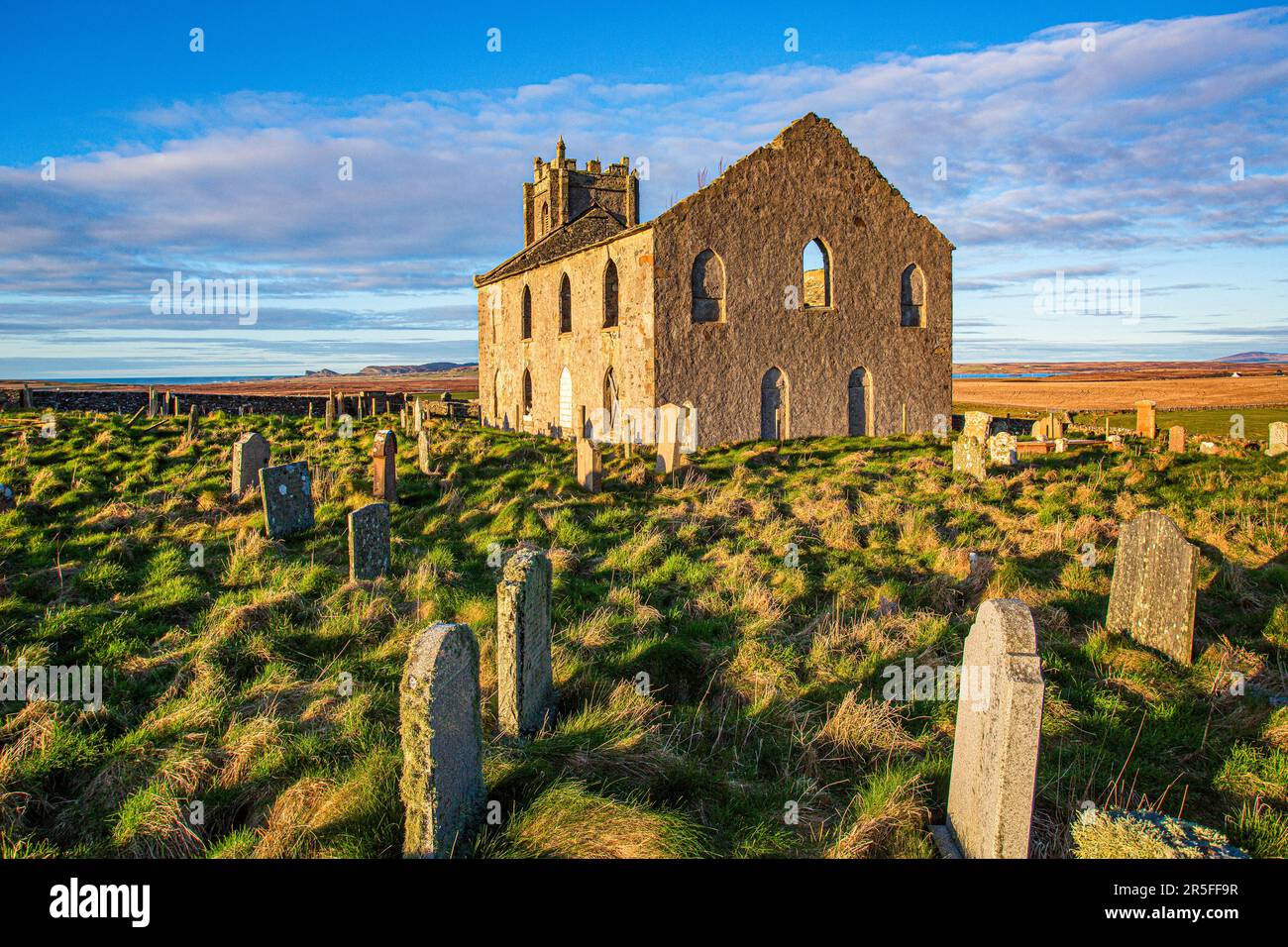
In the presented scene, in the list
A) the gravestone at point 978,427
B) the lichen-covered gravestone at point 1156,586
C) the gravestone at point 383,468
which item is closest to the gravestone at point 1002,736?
the lichen-covered gravestone at point 1156,586

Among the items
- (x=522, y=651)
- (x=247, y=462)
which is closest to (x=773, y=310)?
(x=247, y=462)

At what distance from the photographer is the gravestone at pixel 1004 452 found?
14703 mm

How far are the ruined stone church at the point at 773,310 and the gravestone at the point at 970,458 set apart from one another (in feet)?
21.6

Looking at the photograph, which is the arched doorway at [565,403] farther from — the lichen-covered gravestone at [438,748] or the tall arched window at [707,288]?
the lichen-covered gravestone at [438,748]

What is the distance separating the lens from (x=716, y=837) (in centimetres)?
415

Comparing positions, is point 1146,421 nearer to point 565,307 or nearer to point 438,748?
point 565,307

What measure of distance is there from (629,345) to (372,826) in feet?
56.9

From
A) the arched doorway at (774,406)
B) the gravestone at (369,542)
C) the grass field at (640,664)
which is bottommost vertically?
the grass field at (640,664)

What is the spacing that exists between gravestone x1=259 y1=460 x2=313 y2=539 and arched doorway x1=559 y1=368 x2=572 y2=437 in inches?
558

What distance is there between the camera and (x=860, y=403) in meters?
21.8

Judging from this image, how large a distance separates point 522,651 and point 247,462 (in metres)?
9.19

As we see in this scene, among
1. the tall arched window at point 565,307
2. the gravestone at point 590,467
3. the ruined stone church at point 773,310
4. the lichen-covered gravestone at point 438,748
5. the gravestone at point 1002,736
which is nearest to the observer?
the gravestone at point 1002,736
